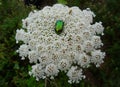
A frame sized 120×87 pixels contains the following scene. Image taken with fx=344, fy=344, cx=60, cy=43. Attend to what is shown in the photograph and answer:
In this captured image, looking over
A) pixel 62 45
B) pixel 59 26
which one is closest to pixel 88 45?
pixel 62 45

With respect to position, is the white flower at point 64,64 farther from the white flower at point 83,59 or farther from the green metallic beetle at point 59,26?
the green metallic beetle at point 59,26

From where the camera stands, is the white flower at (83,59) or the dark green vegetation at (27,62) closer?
the white flower at (83,59)

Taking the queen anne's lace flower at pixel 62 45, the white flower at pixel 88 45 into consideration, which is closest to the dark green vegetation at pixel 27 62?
the queen anne's lace flower at pixel 62 45

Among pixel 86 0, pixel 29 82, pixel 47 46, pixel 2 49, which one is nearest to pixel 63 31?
pixel 47 46

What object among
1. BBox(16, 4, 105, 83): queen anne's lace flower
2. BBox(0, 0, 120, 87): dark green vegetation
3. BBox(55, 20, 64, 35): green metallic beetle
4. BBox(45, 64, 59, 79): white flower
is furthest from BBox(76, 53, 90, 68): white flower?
BBox(0, 0, 120, 87): dark green vegetation

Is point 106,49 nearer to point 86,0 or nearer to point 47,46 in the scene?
point 86,0

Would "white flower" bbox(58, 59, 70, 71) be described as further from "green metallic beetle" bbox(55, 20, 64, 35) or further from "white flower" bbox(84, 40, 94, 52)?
"green metallic beetle" bbox(55, 20, 64, 35)
